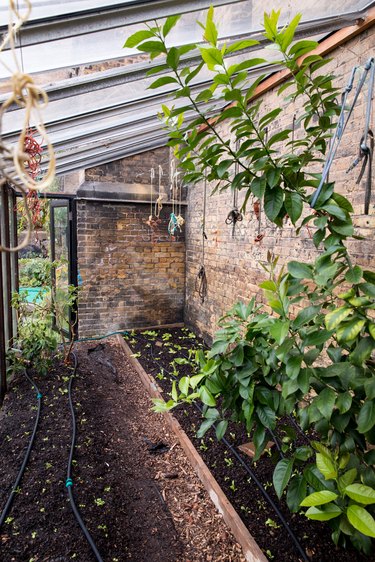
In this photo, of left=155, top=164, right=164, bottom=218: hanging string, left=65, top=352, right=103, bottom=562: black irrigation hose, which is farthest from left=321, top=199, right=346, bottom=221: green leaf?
left=155, top=164, right=164, bottom=218: hanging string

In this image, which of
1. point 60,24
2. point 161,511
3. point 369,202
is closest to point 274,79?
point 369,202

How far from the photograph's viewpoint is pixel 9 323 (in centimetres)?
411

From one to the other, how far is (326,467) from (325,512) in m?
0.14

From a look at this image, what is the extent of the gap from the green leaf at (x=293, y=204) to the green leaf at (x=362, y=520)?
→ 111 centimetres

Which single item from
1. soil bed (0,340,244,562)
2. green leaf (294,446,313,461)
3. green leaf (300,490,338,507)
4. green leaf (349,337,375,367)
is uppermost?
green leaf (349,337,375,367)

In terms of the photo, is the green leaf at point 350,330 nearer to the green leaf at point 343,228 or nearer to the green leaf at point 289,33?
the green leaf at point 343,228

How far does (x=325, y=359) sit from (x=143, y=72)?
8.65 ft

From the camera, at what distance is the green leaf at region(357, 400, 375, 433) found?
3.92 ft

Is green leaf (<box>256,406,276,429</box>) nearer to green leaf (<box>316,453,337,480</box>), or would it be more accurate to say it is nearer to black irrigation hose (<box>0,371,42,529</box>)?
green leaf (<box>316,453,337,480</box>)

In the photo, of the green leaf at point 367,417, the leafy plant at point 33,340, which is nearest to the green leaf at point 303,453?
the green leaf at point 367,417

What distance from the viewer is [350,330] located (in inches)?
47.3

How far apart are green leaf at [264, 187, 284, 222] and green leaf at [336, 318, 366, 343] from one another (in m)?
0.58

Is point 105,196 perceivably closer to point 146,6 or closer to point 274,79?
point 274,79

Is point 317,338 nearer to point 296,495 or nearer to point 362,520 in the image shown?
point 362,520
